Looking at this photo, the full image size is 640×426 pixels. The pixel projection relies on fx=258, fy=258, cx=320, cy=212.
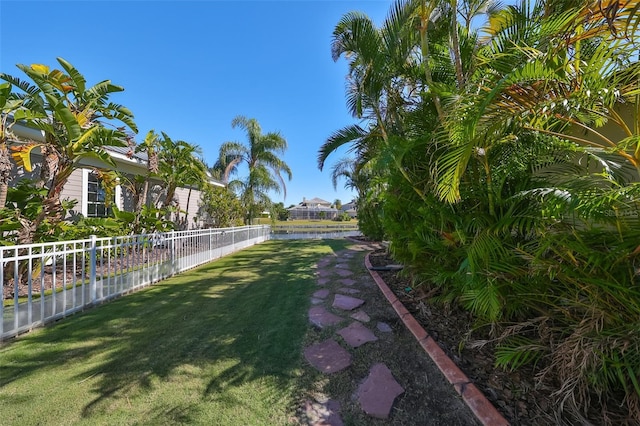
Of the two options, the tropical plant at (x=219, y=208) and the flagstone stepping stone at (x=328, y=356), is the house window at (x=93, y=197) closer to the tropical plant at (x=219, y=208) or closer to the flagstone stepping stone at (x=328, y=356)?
the tropical plant at (x=219, y=208)

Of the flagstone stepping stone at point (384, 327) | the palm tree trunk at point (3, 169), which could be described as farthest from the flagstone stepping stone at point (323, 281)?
the palm tree trunk at point (3, 169)

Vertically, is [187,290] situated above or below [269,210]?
below

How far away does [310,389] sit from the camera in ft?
6.91

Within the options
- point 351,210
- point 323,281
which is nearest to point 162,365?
point 323,281

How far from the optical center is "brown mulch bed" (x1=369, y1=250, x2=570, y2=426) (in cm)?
177

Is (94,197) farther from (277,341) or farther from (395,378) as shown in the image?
(395,378)

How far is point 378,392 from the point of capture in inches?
81.1

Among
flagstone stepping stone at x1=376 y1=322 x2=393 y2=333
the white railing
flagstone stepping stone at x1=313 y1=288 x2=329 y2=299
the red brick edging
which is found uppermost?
the white railing

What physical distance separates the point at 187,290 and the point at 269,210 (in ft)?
39.0

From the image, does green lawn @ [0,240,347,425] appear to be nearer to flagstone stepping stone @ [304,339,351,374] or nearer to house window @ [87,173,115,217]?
flagstone stepping stone @ [304,339,351,374]

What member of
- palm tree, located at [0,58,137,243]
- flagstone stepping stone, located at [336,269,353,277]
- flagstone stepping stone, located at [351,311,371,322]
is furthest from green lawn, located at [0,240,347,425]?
palm tree, located at [0,58,137,243]

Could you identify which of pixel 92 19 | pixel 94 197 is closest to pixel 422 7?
pixel 92 19

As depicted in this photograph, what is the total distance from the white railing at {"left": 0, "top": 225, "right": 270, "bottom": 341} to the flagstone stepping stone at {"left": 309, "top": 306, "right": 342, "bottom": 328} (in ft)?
10.1

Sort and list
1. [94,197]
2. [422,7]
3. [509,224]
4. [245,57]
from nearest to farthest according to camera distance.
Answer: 1. [509,224]
2. [422,7]
3. [94,197]
4. [245,57]
